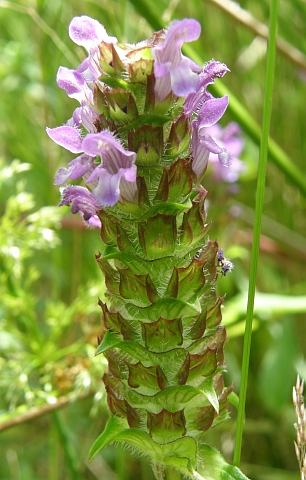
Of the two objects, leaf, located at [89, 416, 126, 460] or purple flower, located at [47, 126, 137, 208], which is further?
leaf, located at [89, 416, 126, 460]

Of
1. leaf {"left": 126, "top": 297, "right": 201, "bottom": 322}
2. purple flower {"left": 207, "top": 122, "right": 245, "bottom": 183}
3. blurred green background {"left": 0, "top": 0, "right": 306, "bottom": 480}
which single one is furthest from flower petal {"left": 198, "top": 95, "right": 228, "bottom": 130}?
purple flower {"left": 207, "top": 122, "right": 245, "bottom": 183}

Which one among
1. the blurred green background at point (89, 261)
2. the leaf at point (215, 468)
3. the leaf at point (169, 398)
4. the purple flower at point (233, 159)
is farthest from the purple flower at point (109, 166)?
the purple flower at point (233, 159)

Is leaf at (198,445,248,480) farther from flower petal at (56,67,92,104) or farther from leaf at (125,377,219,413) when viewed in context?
flower petal at (56,67,92,104)

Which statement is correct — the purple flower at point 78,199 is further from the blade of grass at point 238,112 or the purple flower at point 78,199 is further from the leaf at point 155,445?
the blade of grass at point 238,112

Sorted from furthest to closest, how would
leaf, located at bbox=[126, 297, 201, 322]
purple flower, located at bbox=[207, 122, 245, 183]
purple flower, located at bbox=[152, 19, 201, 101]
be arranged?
purple flower, located at bbox=[207, 122, 245, 183]
leaf, located at bbox=[126, 297, 201, 322]
purple flower, located at bbox=[152, 19, 201, 101]

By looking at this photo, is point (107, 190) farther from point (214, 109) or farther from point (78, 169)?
point (214, 109)

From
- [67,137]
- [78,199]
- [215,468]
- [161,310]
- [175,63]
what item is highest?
[175,63]

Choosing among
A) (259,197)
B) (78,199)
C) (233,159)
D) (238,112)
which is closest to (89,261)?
(233,159)

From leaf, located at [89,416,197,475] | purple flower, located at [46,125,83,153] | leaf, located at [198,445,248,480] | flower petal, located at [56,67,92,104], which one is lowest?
leaf, located at [198,445,248,480]
